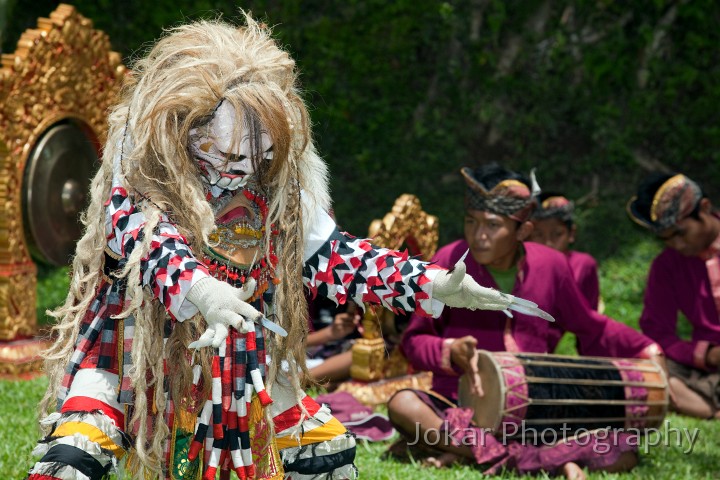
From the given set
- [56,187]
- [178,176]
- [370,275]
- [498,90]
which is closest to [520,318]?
[370,275]

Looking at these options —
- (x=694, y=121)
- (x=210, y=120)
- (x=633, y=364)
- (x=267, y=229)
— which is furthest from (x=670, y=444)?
(x=694, y=121)

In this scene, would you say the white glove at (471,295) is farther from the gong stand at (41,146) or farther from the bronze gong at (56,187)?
the bronze gong at (56,187)

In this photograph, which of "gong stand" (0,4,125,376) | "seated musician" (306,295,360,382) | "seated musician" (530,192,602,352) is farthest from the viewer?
"seated musician" (530,192,602,352)

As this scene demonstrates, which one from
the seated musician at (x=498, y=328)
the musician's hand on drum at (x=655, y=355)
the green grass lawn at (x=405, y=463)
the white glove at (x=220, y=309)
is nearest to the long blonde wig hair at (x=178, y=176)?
the white glove at (x=220, y=309)

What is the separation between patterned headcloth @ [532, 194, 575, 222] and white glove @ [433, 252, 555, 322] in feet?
11.7

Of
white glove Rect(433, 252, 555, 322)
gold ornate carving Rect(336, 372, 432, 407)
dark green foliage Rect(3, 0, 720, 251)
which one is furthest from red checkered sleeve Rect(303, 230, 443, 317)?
dark green foliage Rect(3, 0, 720, 251)

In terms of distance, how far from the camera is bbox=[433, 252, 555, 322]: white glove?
121 inches

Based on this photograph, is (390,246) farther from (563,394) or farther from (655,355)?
(655,355)

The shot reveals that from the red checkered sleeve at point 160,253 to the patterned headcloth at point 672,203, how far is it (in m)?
3.60

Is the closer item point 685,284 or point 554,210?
point 685,284

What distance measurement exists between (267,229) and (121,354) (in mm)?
576

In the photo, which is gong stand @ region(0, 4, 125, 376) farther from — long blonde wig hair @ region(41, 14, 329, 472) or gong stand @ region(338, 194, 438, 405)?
long blonde wig hair @ region(41, 14, 329, 472)

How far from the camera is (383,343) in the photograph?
593 centimetres

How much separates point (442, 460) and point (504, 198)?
1230 millimetres
